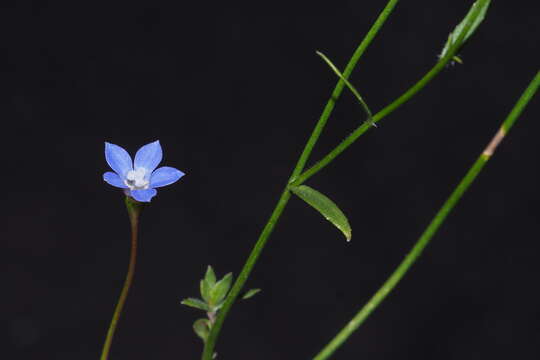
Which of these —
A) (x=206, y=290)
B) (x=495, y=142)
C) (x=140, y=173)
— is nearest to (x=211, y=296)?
(x=206, y=290)

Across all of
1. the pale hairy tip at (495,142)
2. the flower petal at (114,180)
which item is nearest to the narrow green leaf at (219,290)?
the flower petal at (114,180)

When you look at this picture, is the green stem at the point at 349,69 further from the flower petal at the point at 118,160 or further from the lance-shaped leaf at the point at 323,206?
the flower petal at the point at 118,160

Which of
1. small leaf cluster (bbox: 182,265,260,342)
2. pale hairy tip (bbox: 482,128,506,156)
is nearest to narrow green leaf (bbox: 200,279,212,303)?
small leaf cluster (bbox: 182,265,260,342)

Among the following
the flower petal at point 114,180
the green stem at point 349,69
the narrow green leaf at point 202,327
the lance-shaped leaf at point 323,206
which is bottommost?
the narrow green leaf at point 202,327

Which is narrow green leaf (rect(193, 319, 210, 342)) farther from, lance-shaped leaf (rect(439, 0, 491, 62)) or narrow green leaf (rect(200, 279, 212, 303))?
lance-shaped leaf (rect(439, 0, 491, 62))

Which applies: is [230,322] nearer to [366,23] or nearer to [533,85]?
[366,23]

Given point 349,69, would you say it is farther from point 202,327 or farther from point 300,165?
point 202,327
